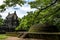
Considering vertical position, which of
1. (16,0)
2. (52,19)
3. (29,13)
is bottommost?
(52,19)

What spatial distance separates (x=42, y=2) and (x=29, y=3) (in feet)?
4.12

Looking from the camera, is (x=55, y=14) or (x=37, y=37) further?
(x=55, y=14)

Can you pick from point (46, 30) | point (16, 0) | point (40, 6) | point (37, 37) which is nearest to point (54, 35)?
point (37, 37)

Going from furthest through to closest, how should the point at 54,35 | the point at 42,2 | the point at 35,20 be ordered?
1. the point at 42,2
2. the point at 35,20
3. the point at 54,35

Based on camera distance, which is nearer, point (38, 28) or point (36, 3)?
point (38, 28)

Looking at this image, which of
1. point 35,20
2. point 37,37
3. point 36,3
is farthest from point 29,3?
point 37,37

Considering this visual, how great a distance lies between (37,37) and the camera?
23.2 feet

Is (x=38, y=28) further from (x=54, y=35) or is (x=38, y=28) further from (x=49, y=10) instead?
(x=49, y=10)

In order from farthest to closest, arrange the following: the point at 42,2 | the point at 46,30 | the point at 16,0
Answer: the point at 42,2, the point at 16,0, the point at 46,30

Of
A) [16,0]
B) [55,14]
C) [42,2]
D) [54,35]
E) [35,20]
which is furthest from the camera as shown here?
[42,2]

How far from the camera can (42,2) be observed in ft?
44.6

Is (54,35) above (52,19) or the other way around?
above

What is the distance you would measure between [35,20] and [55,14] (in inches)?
70.3

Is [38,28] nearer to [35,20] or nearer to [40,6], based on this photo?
[35,20]
